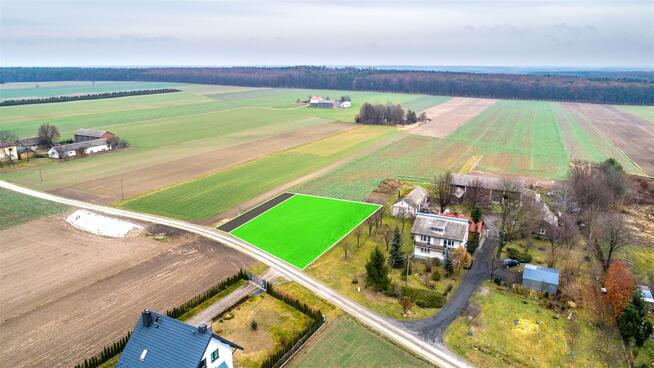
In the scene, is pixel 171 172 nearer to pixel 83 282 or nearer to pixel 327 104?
pixel 83 282

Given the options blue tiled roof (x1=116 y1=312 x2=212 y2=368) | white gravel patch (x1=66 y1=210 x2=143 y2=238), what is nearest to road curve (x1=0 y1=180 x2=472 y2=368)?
white gravel patch (x1=66 y1=210 x2=143 y2=238)

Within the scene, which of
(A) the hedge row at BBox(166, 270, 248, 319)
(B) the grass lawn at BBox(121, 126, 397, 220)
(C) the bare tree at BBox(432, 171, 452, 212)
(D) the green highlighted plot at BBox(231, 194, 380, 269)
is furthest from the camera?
(B) the grass lawn at BBox(121, 126, 397, 220)

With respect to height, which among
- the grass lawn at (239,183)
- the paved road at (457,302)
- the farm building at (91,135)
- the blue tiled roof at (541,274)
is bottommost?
the paved road at (457,302)

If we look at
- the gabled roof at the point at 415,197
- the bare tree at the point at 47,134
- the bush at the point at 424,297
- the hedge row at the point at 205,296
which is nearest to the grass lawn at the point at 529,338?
the bush at the point at 424,297

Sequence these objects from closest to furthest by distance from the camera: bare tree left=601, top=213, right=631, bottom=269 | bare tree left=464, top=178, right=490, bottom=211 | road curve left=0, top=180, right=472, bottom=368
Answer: road curve left=0, top=180, right=472, bottom=368 → bare tree left=601, top=213, right=631, bottom=269 → bare tree left=464, top=178, right=490, bottom=211

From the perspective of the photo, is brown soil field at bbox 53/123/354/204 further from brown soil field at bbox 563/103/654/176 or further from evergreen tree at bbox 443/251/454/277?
brown soil field at bbox 563/103/654/176

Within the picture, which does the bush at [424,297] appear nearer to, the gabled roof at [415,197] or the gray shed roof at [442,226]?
the gray shed roof at [442,226]

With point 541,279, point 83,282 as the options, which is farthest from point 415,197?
point 83,282
